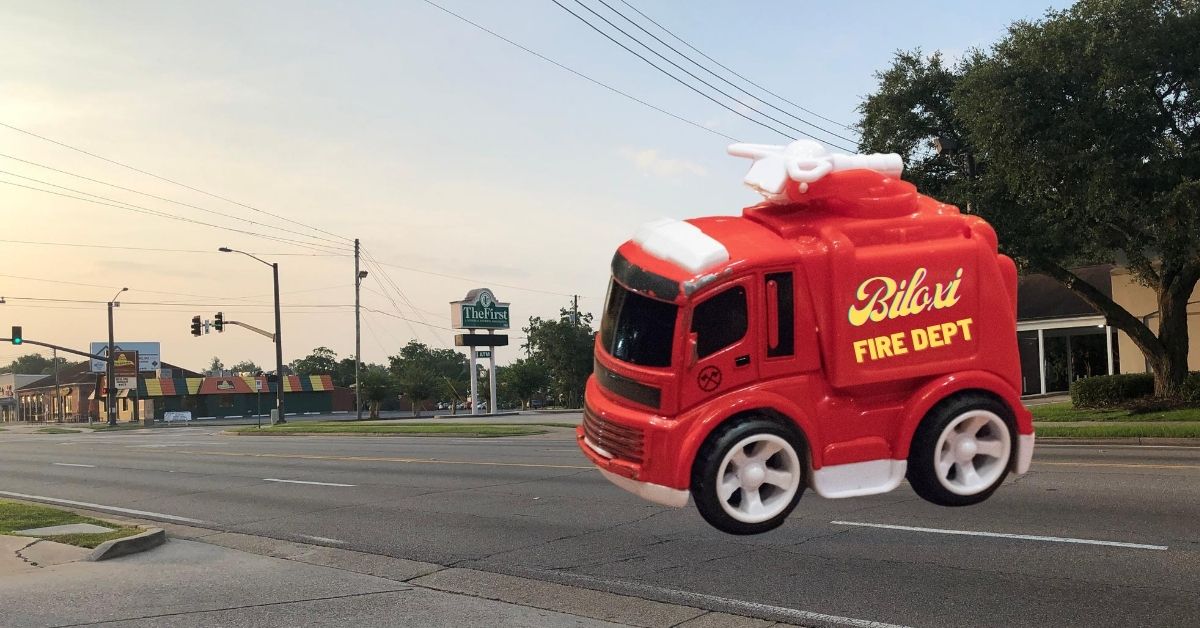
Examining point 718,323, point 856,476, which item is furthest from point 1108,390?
point 718,323

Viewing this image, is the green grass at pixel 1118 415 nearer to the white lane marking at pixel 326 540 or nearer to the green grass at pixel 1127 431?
the green grass at pixel 1127 431

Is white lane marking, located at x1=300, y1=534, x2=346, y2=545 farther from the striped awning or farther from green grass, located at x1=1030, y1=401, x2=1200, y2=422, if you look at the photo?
the striped awning

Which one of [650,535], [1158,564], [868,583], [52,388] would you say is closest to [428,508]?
[650,535]

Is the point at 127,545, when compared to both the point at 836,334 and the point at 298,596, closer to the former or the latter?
the point at 298,596

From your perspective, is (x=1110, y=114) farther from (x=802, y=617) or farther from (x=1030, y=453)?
(x=1030, y=453)

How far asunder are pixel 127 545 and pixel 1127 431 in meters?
25.6

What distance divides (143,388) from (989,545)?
141 meters

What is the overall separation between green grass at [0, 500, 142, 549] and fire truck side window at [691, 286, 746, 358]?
18.6 metres

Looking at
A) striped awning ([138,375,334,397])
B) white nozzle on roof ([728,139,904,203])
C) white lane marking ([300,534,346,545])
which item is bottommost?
white lane marking ([300,534,346,545])

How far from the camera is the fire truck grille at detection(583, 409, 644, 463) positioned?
208cm

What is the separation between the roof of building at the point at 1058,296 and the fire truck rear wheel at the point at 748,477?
1814 inches

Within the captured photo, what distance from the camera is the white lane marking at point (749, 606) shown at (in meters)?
10.2

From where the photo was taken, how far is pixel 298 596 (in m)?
13.4

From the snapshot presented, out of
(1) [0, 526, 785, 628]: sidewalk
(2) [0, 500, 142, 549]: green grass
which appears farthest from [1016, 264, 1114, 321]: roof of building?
(2) [0, 500, 142, 549]: green grass
